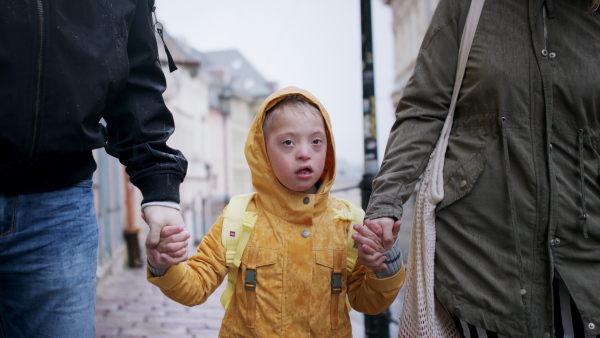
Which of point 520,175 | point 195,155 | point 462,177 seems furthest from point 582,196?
point 195,155

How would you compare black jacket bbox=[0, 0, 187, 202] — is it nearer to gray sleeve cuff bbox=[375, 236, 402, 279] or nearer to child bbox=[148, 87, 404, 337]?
child bbox=[148, 87, 404, 337]

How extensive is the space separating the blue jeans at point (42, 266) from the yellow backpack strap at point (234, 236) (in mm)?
591

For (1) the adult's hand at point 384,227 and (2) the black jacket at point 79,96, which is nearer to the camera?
(2) the black jacket at point 79,96

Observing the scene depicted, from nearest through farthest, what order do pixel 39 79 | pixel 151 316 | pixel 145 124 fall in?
1. pixel 39 79
2. pixel 145 124
3. pixel 151 316

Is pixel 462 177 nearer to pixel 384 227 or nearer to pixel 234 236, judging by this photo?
pixel 384 227

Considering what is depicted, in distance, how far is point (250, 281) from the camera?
6.48ft

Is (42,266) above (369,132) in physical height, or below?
below

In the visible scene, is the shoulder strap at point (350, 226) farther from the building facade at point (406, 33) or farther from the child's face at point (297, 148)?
the building facade at point (406, 33)

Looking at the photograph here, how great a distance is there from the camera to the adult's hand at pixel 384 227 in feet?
5.65

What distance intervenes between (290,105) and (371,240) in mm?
680

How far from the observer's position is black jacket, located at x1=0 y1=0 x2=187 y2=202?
1367mm

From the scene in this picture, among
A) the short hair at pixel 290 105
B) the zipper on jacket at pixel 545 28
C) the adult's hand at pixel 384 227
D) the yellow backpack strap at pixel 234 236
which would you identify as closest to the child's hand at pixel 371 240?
the adult's hand at pixel 384 227

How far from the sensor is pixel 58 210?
1.50m

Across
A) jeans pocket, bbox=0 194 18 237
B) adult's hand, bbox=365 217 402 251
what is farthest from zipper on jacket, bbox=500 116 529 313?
jeans pocket, bbox=0 194 18 237
